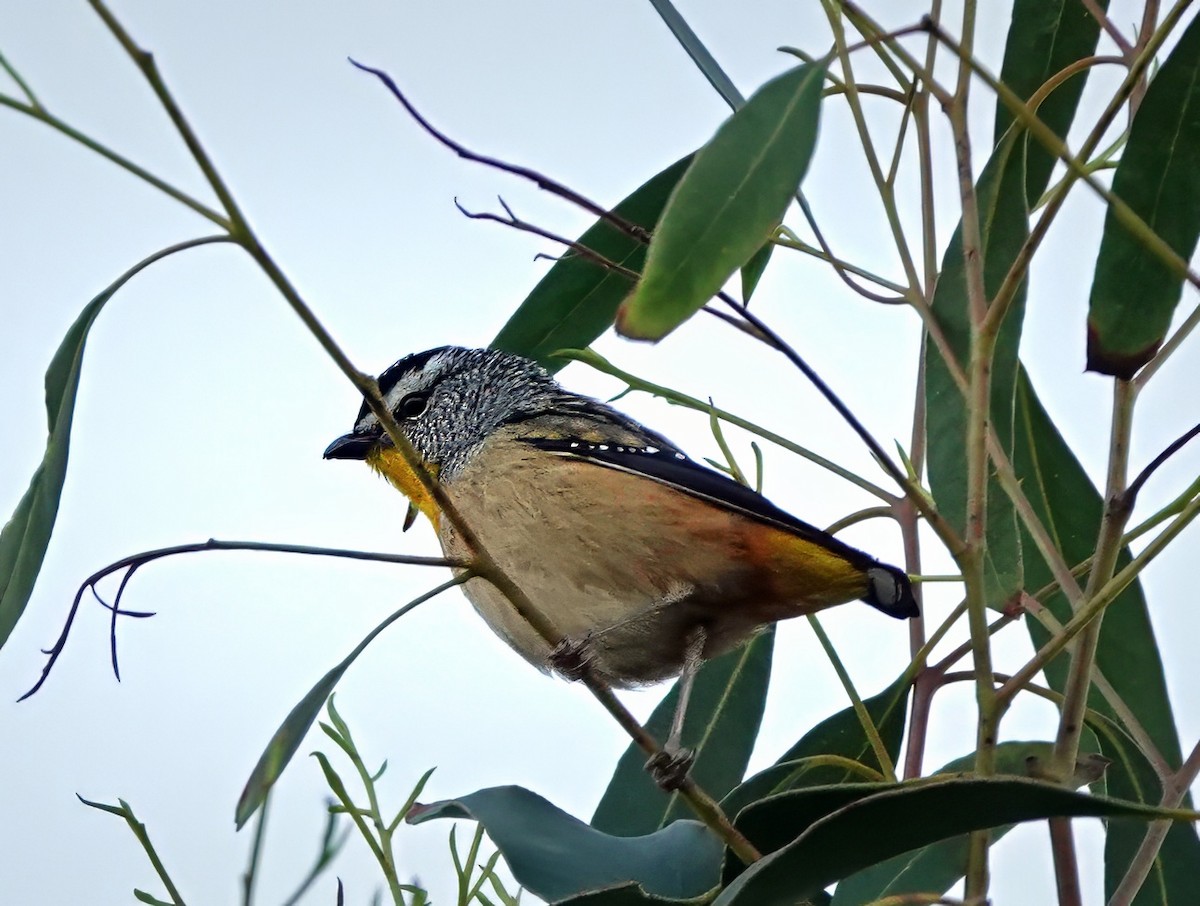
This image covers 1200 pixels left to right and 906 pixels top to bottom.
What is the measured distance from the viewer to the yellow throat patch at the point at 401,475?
3.29 meters

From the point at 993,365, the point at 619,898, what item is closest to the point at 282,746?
the point at 619,898

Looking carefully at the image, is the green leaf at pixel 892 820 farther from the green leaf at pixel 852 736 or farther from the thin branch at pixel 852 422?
the green leaf at pixel 852 736

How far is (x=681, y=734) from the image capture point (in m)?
2.84

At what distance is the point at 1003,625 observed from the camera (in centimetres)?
245

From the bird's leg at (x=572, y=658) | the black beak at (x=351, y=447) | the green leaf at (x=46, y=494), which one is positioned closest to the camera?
the green leaf at (x=46, y=494)

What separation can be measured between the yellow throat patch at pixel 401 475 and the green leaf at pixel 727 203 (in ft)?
5.80

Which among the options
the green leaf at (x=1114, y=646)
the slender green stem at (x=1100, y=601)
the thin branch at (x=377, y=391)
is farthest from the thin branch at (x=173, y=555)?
the green leaf at (x=1114, y=646)

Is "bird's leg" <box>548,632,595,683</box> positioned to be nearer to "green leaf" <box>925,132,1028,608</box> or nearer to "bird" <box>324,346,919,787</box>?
"bird" <box>324,346,919,787</box>

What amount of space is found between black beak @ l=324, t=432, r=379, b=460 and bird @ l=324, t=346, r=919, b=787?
1.58ft

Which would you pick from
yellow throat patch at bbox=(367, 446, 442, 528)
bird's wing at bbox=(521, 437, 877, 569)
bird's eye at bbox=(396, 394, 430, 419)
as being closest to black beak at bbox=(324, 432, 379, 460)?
yellow throat patch at bbox=(367, 446, 442, 528)

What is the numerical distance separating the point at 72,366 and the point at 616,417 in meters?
1.50

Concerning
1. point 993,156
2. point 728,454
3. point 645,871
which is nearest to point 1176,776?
point 645,871

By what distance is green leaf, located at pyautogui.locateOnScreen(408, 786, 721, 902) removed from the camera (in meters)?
1.87

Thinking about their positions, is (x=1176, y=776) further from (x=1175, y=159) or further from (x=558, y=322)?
(x=558, y=322)
